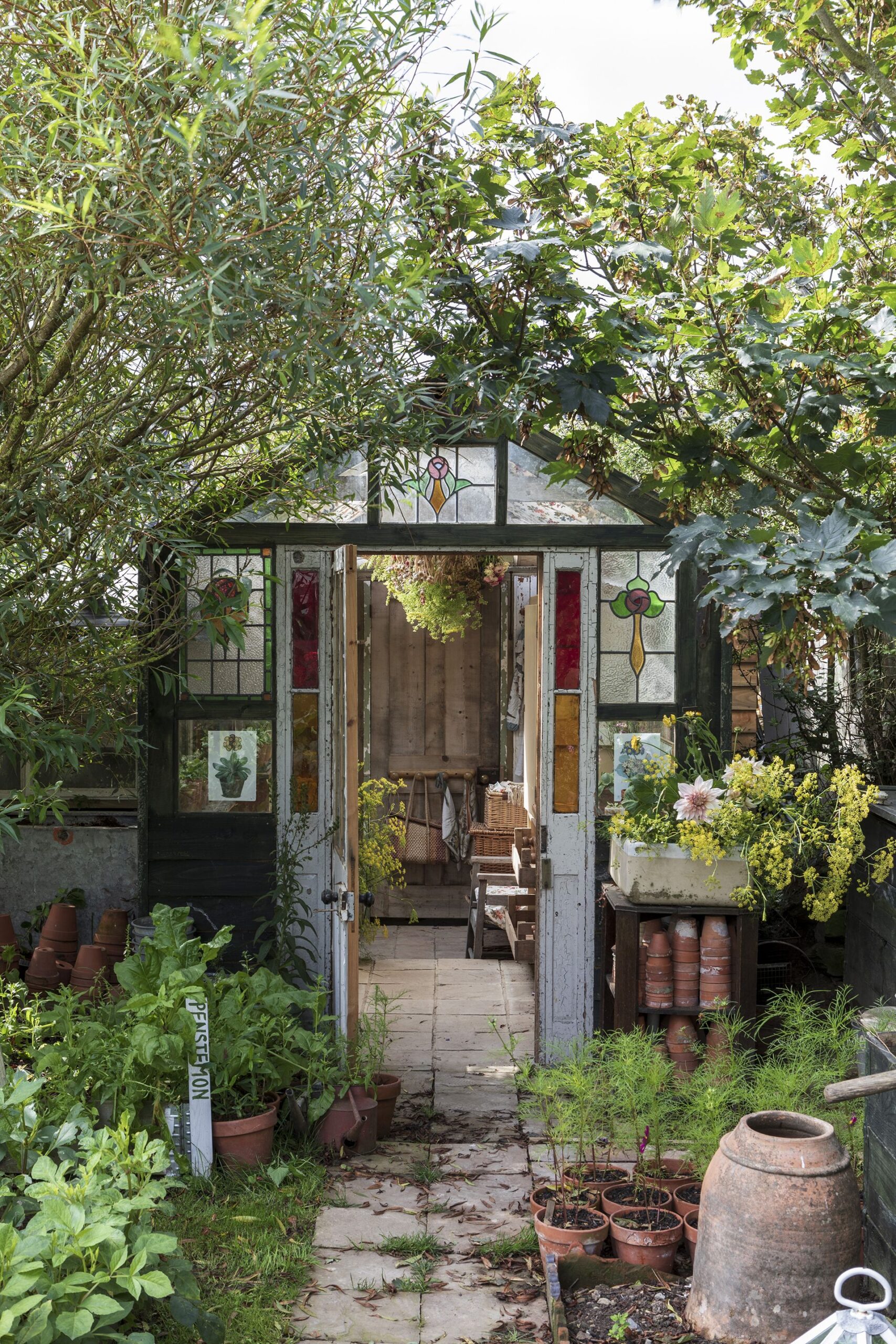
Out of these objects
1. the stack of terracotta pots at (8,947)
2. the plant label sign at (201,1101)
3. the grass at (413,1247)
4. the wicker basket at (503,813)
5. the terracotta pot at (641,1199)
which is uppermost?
the wicker basket at (503,813)

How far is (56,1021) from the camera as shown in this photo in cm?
441

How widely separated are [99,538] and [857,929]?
3.73 m

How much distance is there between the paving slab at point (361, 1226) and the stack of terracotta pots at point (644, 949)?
1.43 meters

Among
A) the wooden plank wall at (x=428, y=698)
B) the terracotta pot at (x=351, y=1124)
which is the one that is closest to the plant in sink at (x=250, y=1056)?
the terracotta pot at (x=351, y=1124)

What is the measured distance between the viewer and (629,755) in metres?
5.78

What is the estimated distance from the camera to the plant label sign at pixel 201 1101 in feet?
14.3

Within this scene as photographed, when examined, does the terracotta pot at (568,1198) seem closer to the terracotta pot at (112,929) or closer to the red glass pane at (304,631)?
the red glass pane at (304,631)

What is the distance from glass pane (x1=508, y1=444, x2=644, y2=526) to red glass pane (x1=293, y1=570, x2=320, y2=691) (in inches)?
40.1

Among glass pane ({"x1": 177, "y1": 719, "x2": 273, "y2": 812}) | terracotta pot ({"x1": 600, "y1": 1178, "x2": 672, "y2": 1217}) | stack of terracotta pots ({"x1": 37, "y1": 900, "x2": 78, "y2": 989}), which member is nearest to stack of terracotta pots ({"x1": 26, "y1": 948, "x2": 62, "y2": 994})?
stack of terracotta pots ({"x1": 37, "y1": 900, "x2": 78, "y2": 989})

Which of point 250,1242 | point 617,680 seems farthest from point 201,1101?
point 617,680

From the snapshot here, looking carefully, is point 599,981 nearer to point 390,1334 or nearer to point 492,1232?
point 492,1232

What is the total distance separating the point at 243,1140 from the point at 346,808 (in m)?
1.36

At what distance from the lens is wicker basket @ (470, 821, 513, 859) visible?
840cm

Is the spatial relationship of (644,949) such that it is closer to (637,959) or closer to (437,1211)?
(637,959)
